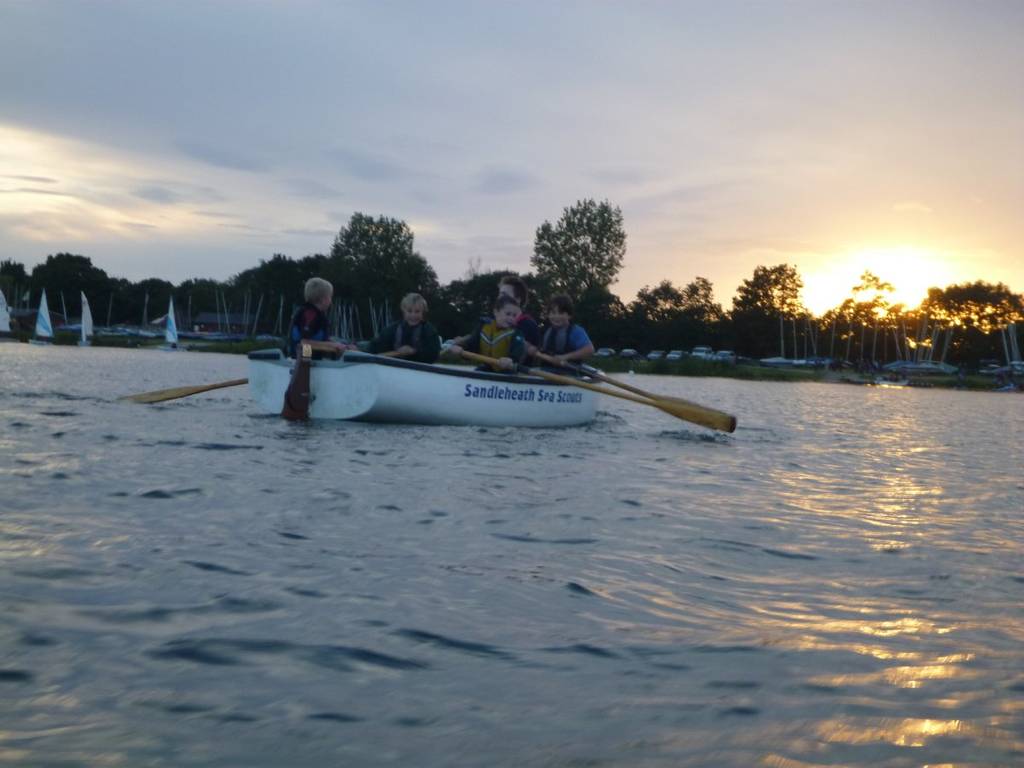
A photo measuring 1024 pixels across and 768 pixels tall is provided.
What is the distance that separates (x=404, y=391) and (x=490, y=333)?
187cm

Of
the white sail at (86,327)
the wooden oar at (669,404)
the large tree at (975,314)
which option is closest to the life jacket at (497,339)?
the wooden oar at (669,404)

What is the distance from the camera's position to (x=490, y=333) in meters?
12.7

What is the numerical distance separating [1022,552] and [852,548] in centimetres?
101

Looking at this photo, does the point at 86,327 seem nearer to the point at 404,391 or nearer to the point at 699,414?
the point at 404,391

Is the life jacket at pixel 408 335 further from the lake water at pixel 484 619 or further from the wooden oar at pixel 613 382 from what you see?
the lake water at pixel 484 619

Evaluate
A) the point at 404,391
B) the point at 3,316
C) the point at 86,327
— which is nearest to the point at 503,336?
the point at 404,391

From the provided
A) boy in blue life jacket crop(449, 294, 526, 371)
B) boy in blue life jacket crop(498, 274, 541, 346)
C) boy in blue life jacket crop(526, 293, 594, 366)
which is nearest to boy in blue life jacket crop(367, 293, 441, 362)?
boy in blue life jacket crop(449, 294, 526, 371)

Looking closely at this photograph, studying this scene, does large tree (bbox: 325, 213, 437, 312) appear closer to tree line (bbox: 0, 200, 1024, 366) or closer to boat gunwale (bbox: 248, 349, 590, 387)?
tree line (bbox: 0, 200, 1024, 366)

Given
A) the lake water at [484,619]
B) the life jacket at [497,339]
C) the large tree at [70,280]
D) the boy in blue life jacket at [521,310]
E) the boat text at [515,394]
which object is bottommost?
the lake water at [484,619]

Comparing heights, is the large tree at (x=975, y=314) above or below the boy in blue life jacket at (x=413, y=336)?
above

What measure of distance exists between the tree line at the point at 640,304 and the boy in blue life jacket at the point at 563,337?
69.6 meters

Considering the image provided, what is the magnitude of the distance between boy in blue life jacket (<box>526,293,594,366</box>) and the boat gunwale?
102cm

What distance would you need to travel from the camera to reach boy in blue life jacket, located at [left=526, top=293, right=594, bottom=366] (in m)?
13.5

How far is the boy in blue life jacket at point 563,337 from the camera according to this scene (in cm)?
1354
